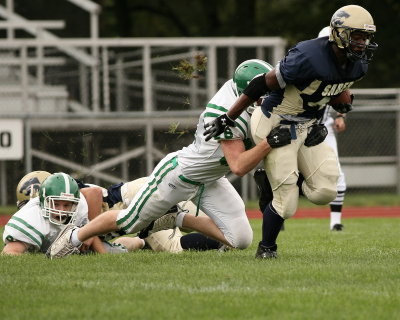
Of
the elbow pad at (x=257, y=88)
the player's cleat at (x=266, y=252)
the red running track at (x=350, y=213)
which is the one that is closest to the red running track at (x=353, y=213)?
the red running track at (x=350, y=213)

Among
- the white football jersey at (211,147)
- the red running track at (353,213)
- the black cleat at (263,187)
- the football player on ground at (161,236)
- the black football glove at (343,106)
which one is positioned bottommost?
the red running track at (353,213)

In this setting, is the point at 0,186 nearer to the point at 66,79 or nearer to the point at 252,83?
the point at 66,79

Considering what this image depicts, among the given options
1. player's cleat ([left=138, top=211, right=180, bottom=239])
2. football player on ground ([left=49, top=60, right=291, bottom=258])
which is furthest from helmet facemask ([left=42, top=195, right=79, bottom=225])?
player's cleat ([left=138, top=211, right=180, bottom=239])

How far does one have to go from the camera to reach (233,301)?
5.01 m

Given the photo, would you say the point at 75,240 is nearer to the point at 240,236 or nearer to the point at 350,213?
the point at 240,236

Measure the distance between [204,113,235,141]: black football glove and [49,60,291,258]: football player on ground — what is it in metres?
0.10

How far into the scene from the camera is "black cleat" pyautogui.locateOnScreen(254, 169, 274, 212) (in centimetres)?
668

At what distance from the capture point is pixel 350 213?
13.4 m

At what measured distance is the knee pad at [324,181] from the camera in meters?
6.32

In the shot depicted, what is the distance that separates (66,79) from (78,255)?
29.7 ft

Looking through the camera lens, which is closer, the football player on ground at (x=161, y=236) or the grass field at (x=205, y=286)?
the grass field at (x=205, y=286)

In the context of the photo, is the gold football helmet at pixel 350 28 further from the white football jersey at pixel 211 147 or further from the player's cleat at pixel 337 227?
the player's cleat at pixel 337 227

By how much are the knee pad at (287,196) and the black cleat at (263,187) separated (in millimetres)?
311

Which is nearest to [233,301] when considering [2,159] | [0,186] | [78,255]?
[78,255]
